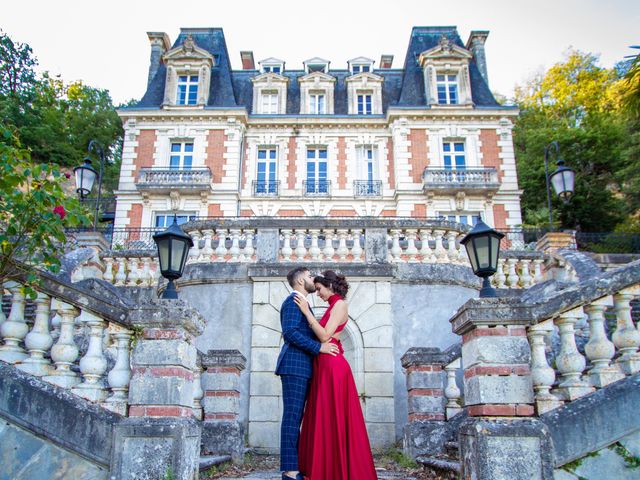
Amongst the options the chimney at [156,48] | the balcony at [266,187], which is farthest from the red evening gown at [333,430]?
the chimney at [156,48]

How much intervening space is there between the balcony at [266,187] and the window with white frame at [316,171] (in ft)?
4.74

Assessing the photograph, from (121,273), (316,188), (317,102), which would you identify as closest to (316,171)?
(316,188)

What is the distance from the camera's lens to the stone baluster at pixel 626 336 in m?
3.94

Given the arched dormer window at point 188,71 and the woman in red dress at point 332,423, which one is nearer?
the woman in red dress at point 332,423

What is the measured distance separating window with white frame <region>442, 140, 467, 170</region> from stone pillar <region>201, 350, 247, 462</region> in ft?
60.4

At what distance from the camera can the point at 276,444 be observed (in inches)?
284

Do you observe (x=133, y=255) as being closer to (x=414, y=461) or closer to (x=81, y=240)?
(x=81, y=240)

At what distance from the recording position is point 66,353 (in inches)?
158

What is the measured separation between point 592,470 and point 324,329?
2.29m

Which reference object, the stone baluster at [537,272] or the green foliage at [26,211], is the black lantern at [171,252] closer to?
the green foliage at [26,211]

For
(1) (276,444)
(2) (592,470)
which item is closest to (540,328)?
(2) (592,470)

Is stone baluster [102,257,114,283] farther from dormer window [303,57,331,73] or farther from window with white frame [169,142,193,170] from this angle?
dormer window [303,57,331,73]

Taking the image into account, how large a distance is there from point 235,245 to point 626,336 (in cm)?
582

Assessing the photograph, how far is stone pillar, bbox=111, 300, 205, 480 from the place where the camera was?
3.82 meters
